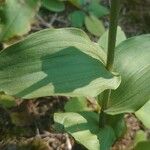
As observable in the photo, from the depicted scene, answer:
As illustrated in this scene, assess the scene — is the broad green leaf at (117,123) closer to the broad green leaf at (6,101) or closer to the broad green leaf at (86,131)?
the broad green leaf at (86,131)

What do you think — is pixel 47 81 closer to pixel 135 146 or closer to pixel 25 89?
pixel 25 89

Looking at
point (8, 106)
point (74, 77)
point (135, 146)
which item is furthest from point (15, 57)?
point (135, 146)

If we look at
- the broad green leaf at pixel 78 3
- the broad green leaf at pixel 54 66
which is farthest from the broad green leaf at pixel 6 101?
the broad green leaf at pixel 78 3

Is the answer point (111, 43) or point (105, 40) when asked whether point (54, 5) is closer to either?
point (105, 40)

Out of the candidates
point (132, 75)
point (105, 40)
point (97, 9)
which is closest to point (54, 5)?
point (97, 9)

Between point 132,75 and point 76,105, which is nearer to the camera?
point 132,75

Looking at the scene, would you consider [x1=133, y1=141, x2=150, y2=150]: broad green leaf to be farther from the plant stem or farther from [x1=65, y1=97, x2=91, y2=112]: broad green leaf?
[x1=65, y1=97, x2=91, y2=112]: broad green leaf
